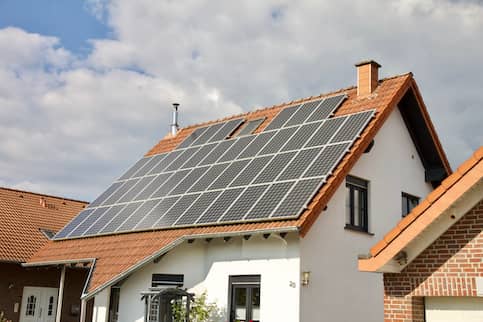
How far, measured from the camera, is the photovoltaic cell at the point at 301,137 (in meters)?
17.4

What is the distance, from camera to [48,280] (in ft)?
79.5

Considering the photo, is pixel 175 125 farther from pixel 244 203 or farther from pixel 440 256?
pixel 440 256

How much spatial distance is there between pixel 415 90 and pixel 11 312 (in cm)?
1594

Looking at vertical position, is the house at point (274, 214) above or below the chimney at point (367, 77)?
below

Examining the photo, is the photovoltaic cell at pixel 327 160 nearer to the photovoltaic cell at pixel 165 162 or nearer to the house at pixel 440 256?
the house at pixel 440 256

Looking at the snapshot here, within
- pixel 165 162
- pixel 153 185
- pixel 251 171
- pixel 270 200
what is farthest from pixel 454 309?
pixel 165 162

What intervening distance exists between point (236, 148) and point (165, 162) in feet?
11.5

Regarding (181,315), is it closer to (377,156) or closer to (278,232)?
(278,232)

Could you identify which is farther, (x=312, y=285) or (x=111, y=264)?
(x=111, y=264)

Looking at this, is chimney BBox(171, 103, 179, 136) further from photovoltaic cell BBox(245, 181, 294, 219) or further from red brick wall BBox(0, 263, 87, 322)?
photovoltaic cell BBox(245, 181, 294, 219)

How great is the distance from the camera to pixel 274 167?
16.7m

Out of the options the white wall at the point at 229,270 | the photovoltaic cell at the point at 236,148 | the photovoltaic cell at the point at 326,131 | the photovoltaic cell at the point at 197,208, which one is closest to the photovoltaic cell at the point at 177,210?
the photovoltaic cell at the point at 197,208

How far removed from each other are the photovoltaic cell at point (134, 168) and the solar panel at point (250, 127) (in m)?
4.42

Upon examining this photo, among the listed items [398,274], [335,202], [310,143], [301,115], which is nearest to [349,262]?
[335,202]
